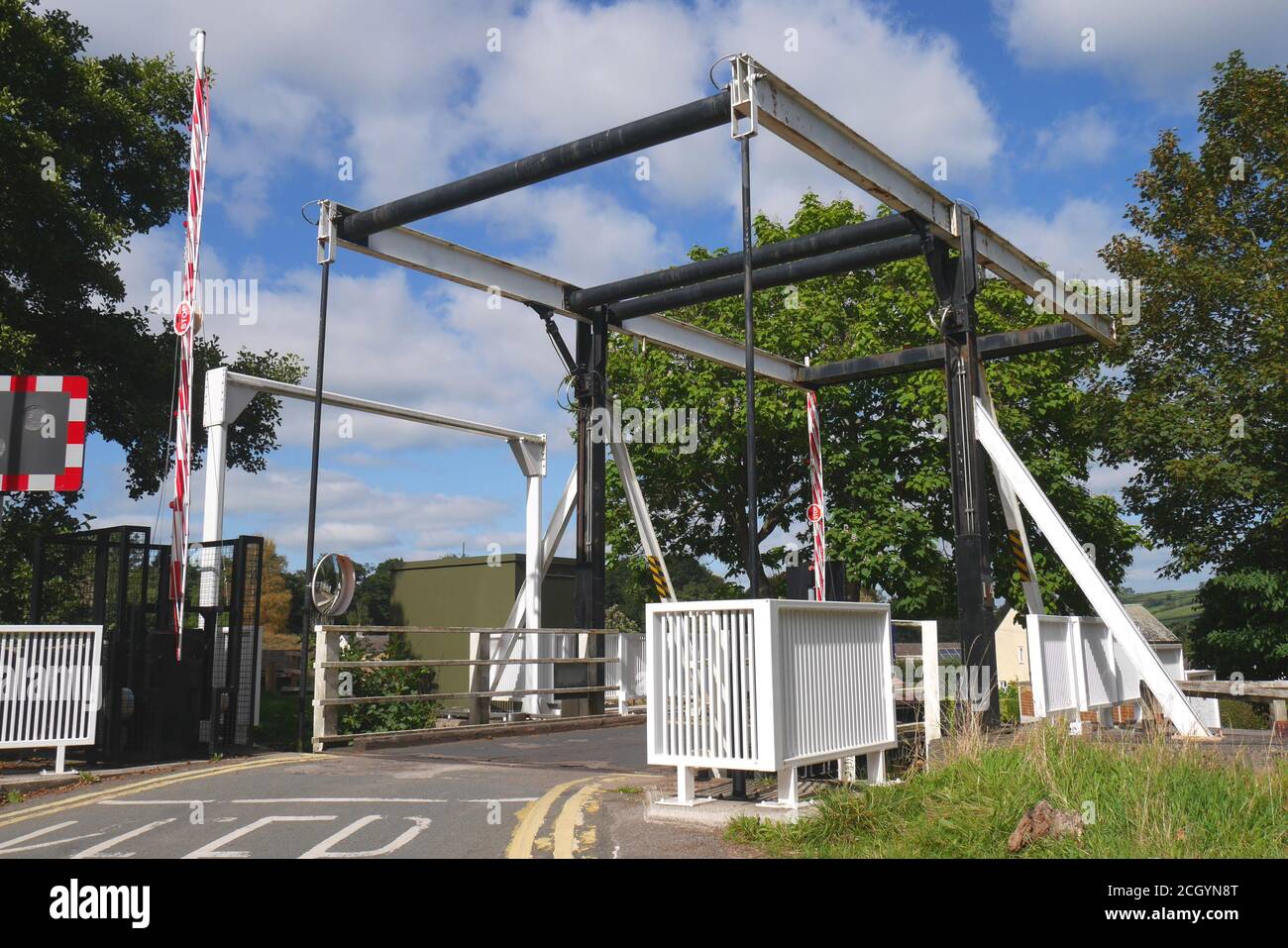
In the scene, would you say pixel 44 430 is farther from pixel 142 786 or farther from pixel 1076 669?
pixel 1076 669

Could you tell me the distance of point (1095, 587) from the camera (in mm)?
12492

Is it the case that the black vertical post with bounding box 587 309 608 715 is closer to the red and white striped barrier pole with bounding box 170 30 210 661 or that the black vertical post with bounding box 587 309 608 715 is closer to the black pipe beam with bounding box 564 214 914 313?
the black pipe beam with bounding box 564 214 914 313

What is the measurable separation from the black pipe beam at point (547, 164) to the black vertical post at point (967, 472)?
4.36m

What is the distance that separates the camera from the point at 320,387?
1269cm

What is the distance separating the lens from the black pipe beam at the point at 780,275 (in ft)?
47.3

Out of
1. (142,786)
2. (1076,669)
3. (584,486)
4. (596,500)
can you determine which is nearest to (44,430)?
(142,786)

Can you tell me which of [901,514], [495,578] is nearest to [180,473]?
[495,578]

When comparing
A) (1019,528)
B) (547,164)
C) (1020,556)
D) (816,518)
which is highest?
(547,164)

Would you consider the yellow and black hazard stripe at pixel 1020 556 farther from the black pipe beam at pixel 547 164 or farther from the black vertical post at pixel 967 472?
the black pipe beam at pixel 547 164

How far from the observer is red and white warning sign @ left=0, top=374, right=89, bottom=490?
1027 cm

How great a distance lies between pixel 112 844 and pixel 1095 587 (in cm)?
1033

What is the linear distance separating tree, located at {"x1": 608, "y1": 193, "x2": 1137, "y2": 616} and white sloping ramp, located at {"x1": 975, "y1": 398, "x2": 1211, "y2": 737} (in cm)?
1181
